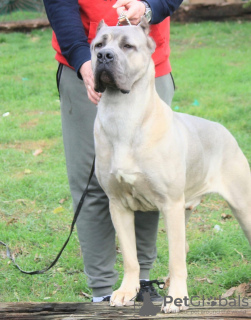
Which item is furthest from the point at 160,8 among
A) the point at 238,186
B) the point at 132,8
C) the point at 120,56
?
the point at 238,186

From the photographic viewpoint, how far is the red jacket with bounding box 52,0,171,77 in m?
3.24

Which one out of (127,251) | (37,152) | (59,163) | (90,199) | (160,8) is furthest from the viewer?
(37,152)

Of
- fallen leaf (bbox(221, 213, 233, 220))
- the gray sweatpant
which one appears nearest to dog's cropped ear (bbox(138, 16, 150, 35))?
the gray sweatpant

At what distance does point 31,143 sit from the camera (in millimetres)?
7289

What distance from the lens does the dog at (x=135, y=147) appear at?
273cm

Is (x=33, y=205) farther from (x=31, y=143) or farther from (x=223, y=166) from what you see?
(x=223, y=166)

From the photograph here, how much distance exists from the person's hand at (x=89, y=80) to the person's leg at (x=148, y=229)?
22.5 inches

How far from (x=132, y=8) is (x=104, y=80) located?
542mm

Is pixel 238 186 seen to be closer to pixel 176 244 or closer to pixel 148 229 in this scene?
pixel 148 229

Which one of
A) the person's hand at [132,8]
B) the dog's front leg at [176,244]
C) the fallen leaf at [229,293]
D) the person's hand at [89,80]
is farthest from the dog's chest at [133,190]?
the fallen leaf at [229,293]

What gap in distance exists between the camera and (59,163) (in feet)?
21.7

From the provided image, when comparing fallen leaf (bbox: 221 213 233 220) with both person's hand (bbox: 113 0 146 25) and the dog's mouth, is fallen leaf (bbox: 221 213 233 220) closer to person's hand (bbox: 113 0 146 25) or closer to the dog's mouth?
person's hand (bbox: 113 0 146 25)

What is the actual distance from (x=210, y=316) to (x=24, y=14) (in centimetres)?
1267

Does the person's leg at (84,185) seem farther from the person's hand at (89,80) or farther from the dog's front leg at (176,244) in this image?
the dog's front leg at (176,244)
